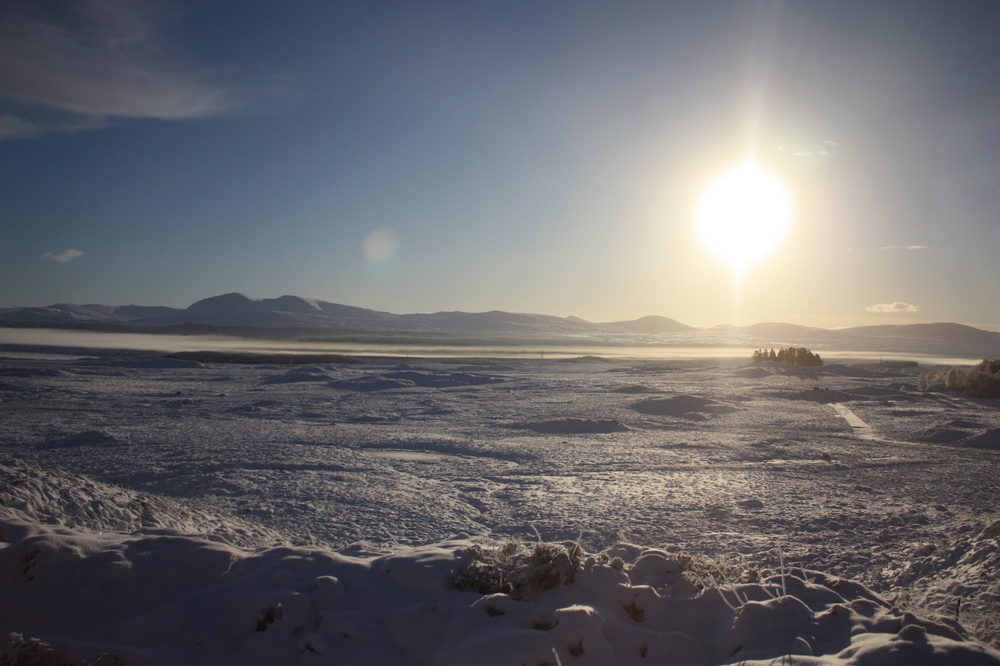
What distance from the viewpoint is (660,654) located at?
226cm

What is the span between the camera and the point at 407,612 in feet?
7.98

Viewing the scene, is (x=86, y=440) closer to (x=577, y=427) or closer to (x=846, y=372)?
(x=577, y=427)

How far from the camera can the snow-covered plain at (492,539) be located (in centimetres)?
227

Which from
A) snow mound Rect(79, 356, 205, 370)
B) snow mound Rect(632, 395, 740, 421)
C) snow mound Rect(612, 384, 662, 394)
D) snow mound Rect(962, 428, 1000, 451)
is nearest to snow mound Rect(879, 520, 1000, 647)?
snow mound Rect(962, 428, 1000, 451)

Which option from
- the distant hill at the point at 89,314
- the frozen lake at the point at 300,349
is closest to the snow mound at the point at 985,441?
the frozen lake at the point at 300,349

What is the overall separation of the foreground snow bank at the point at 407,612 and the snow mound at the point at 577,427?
5.74m

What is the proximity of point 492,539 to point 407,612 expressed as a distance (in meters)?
1.52

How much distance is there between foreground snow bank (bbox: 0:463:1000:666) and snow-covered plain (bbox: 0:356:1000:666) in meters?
0.01

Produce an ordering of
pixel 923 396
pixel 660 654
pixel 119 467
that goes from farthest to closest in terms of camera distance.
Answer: pixel 923 396, pixel 119 467, pixel 660 654

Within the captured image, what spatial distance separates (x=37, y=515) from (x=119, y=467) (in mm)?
2573

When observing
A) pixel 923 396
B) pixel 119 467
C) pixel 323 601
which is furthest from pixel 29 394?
pixel 923 396

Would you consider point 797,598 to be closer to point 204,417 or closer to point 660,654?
point 660,654

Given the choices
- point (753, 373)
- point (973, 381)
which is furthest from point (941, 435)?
point (753, 373)

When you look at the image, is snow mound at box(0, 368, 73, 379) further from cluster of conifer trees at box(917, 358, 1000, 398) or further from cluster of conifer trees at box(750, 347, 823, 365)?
cluster of conifer trees at box(750, 347, 823, 365)
